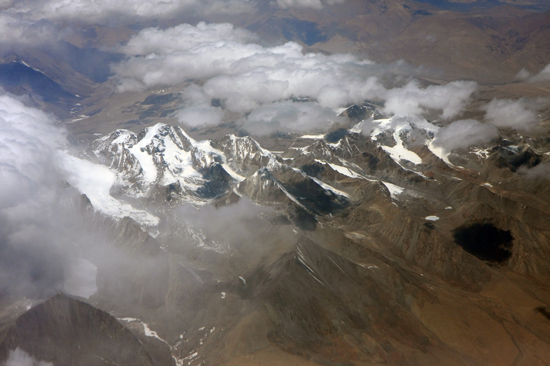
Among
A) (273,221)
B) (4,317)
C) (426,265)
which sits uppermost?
(4,317)

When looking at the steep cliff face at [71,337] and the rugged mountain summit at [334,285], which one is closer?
the steep cliff face at [71,337]

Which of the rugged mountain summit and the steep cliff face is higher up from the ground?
the steep cliff face

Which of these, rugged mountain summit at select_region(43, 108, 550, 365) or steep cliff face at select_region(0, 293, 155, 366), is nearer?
steep cliff face at select_region(0, 293, 155, 366)

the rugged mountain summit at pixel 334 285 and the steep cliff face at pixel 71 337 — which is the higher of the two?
the steep cliff face at pixel 71 337

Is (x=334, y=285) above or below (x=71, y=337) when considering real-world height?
below

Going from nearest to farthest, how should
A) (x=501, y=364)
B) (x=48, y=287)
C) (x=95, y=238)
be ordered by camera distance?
1. (x=501, y=364)
2. (x=48, y=287)
3. (x=95, y=238)

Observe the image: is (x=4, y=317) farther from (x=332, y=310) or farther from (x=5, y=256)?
(x=332, y=310)

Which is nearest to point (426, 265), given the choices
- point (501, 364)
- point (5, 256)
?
point (501, 364)

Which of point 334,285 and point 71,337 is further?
point 334,285
